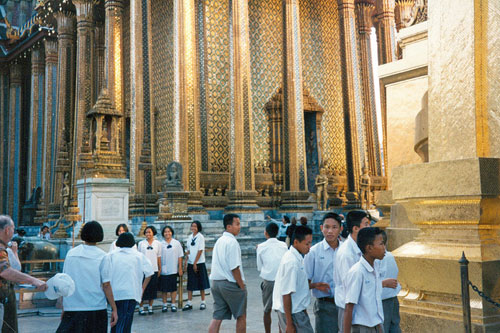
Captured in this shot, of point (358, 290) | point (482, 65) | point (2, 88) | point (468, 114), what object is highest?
point (2, 88)

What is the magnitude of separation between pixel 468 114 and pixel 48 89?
26.5 meters

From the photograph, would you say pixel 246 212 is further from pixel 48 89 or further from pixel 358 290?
pixel 48 89

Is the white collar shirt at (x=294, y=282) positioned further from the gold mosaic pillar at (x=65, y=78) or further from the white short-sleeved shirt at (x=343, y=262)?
the gold mosaic pillar at (x=65, y=78)

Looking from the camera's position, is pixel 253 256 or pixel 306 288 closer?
pixel 306 288

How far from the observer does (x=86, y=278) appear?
16.0ft

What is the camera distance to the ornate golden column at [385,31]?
953 inches

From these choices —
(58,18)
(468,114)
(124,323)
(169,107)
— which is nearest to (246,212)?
(169,107)

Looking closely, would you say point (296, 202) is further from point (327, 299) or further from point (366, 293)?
point (366, 293)

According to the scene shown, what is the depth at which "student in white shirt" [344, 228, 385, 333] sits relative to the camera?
366cm

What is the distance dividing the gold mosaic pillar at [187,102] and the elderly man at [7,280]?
1265 centimetres

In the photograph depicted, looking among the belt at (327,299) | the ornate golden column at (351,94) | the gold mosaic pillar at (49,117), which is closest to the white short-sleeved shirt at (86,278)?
the belt at (327,299)

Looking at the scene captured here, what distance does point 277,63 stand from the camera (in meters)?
21.4

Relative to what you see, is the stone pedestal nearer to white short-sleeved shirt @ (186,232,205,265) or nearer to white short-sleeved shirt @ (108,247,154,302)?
white short-sleeved shirt @ (186,232,205,265)

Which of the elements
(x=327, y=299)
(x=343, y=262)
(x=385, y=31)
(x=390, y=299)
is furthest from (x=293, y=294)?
(x=385, y=31)
